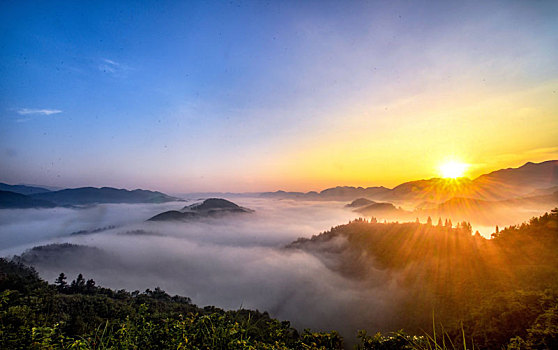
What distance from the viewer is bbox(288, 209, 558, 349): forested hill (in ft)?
63.5

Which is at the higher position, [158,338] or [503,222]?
[158,338]

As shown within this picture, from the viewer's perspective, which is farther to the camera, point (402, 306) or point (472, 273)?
point (402, 306)

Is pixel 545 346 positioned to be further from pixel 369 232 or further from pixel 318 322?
pixel 369 232

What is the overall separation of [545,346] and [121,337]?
32.3ft

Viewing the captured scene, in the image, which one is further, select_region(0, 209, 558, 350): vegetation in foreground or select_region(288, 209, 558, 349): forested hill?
select_region(288, 209, 558, 349): forested hill

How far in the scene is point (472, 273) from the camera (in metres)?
85.1

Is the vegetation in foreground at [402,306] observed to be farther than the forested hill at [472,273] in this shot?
No

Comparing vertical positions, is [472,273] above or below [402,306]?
above

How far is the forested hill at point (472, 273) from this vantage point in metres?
19.3

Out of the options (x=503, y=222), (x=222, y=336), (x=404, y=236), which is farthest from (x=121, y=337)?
(x=503, y=222)

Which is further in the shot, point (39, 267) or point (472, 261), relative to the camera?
point (39, 267)

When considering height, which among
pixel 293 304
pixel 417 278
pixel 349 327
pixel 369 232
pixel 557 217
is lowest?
pixel 293 304

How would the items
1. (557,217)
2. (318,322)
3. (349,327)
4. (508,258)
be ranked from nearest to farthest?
1. (557,217)
2. (508,258)
3. (349,327)
4. (318,322)

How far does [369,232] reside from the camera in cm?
A: 18588
